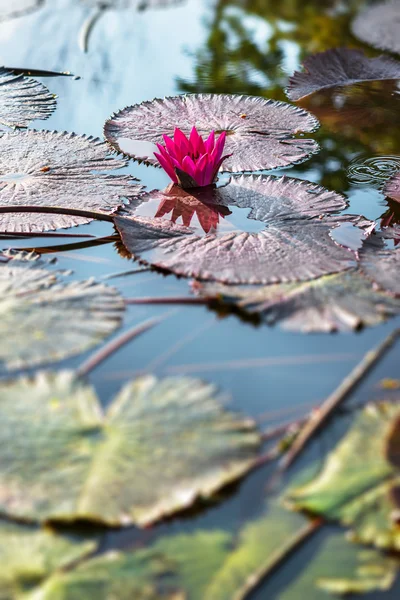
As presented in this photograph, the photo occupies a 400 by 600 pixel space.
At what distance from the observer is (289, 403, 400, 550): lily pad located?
3.05 ft

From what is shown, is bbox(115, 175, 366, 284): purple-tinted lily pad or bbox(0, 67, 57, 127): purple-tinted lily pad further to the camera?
bbox(0, 67, 57, 127): purple-tinted lily pad

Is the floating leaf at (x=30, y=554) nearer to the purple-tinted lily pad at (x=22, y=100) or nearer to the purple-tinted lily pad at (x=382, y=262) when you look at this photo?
the purple-tinted lily pad at (x=382, y=262)

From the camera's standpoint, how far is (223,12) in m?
3.68

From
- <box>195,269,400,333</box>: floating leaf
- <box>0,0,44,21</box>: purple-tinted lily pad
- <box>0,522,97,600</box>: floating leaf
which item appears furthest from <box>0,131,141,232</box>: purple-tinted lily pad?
<box>0,0,44,21</box>: purple-tinted lily pad

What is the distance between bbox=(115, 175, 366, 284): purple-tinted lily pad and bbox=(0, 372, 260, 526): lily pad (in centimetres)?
42

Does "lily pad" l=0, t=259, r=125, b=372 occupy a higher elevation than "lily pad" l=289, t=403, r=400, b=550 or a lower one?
higher

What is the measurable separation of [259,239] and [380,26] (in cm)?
242

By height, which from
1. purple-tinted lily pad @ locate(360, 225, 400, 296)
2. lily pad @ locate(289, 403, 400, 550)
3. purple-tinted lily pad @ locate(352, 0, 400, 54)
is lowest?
lily pad @ locate(289, 403, 400, 550)

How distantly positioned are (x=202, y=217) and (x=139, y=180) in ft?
1.03

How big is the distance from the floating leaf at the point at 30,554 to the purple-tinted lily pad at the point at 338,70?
2139 mm

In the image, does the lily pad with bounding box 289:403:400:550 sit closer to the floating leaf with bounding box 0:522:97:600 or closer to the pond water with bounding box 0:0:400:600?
the pond water with bounding box 0:0:400:600

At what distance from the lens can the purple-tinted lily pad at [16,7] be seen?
343 centimetres

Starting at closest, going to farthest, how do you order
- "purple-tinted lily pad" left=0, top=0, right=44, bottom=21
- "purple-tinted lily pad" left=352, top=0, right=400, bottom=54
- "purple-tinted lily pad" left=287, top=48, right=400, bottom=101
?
"purple-tinted lily pad" left=287, top=48, right=400, bottom=101, "purple-tinted lily pad" left=352, top=0, right=400, bottom=54, "purple-tinted lily pad" left=0, top=0, right=44, bottom=21

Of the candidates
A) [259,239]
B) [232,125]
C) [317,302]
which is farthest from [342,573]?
[232,125]
